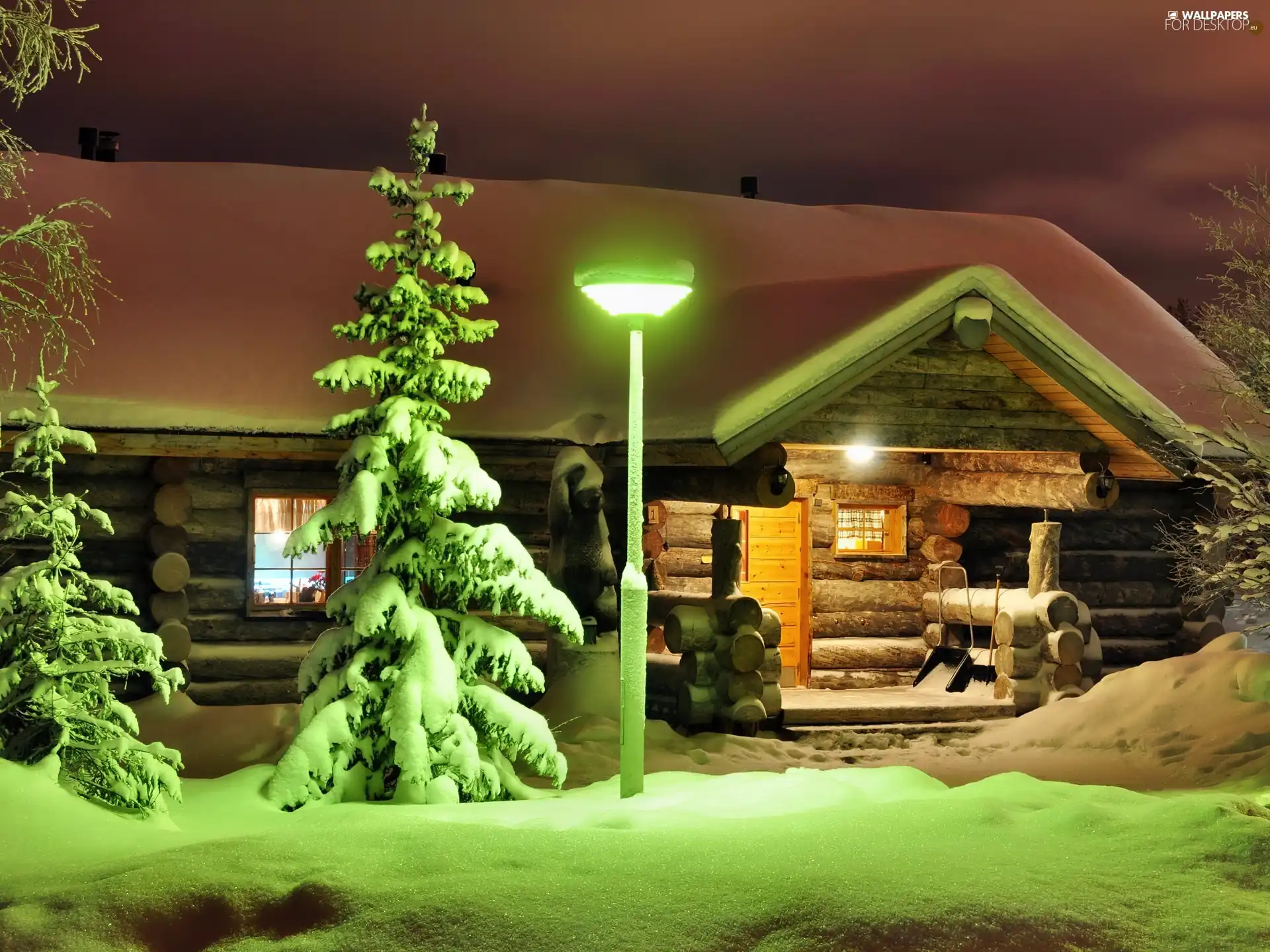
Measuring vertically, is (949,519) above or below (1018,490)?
below

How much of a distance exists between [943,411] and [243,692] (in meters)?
8.09

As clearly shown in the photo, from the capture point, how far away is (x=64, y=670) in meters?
8.15

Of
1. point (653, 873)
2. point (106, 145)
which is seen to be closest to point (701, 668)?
point (653, 873)

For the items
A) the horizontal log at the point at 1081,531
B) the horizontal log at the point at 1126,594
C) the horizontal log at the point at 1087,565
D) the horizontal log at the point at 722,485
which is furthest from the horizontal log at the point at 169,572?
the horizontal log at the point at 1126,594

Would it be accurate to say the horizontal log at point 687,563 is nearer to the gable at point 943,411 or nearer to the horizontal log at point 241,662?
the gable at point 943,411

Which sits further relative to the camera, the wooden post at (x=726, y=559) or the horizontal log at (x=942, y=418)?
the wooden post at (x=726, y=559)

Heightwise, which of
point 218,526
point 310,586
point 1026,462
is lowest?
point 310,586

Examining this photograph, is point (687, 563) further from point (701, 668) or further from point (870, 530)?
point (701, 668)

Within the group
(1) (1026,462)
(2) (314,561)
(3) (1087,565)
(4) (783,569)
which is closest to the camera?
(2) (314,561)

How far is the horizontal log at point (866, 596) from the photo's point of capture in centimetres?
1831

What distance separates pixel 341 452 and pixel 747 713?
5.04 meters

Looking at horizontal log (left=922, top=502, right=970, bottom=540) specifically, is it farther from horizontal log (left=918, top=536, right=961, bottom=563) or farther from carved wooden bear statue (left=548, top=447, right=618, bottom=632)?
carved wooden bear statue (left=548, top=447, right=618, bottom=632)

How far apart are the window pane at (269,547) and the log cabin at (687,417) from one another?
0.03 meters

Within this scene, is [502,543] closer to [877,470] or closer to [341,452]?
[341,452]
